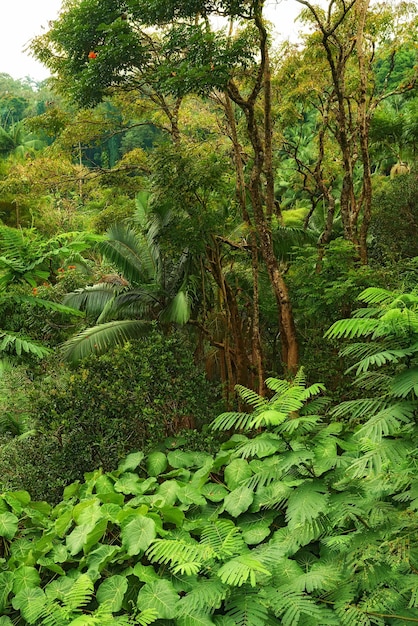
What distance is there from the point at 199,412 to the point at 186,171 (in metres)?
3.09

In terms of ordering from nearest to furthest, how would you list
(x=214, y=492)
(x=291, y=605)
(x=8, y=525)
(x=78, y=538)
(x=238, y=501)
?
(x=291, y=605) < (x=78, y=538) < (x=8, y=525) < (x=238, y=501) < (x=214, y=492)

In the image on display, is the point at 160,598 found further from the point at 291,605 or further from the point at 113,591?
the point at 291,605

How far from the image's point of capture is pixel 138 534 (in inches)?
147

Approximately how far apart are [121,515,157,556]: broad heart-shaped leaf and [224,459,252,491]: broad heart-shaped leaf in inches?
46.6

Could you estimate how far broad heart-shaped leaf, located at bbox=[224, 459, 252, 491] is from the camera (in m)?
4.85

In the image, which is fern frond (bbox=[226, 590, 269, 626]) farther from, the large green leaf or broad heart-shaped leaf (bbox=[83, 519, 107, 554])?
the large green leaf

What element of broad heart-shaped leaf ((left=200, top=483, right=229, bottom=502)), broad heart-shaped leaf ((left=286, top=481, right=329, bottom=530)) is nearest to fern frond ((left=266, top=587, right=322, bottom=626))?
broad heart-shaped leaf ((left=286, top=481, right=329, bottom=530))

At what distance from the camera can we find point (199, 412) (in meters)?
7.25

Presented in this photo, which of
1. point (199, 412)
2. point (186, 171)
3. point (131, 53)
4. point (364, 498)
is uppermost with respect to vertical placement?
point (131, 53)

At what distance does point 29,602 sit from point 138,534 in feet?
2.42

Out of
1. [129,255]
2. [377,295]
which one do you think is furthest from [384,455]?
[129,255]

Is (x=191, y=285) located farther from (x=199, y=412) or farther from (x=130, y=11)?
(x=130, y=11)

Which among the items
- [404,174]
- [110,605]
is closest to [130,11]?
[110,605]

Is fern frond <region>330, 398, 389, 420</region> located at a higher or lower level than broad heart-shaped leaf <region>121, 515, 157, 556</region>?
higher
